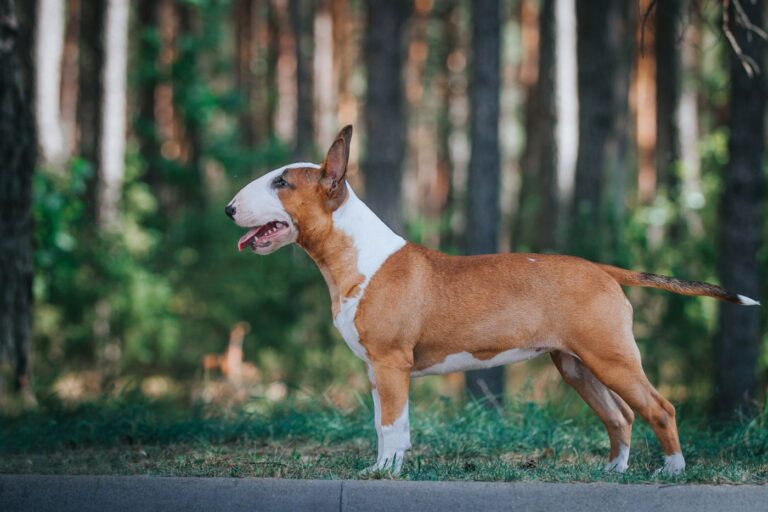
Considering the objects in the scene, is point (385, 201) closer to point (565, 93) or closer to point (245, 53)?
point (565, 93)

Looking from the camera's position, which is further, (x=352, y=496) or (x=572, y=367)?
(x=572, y=367)

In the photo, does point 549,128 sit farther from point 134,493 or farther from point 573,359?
point 134,493

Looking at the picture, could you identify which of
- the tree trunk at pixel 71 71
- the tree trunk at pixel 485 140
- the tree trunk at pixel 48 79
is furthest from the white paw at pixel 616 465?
the tree trunk at pixel 71 71

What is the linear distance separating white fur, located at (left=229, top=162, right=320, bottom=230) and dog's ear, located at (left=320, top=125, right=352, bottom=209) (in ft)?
0.97

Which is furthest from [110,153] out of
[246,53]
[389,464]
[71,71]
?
[246,53]

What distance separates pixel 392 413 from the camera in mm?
5918

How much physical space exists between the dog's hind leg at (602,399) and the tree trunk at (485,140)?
478cm

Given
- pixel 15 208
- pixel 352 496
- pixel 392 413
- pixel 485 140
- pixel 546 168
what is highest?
pixel 485 140

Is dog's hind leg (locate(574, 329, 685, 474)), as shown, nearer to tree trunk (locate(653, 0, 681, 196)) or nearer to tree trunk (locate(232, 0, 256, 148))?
tree trunk (locate(653, 0, 681, 196))

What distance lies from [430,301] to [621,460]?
1.67 meters

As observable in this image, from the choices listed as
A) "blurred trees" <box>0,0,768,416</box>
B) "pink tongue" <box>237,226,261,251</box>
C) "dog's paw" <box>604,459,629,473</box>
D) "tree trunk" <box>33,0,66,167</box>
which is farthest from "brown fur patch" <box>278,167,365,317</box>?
"tree trunk" <box>33,0,66,167</box>

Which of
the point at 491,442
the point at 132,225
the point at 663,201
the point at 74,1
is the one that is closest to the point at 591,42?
the point at 663,201

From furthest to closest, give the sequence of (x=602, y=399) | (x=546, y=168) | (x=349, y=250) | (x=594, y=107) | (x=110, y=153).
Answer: (x=546, y=168), (x=594, y=107), (x=110, y=153), (x=602, y=399), (x=349, y=250)

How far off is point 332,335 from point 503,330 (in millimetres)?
10577
